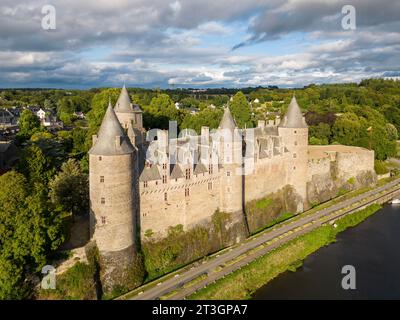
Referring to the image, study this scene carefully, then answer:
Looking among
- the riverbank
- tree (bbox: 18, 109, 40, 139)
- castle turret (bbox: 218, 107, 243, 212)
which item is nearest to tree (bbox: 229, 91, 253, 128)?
the riverbank

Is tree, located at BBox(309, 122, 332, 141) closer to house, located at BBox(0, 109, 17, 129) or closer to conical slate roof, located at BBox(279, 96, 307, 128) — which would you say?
conical slate roof, located at BBox(279, 96, 307, 128)

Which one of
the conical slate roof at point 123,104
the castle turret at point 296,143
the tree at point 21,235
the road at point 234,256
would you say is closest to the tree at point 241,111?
the castle turret at point 296,143

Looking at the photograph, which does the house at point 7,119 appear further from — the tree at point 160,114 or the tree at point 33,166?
the tree at point 33,166

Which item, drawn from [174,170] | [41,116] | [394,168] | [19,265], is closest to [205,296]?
[174,170]

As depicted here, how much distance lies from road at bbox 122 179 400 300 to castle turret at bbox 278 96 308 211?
12.5 feet

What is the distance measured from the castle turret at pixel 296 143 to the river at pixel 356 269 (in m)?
6.84

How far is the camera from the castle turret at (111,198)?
24.8 meters

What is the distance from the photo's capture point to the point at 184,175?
2953 centimetres

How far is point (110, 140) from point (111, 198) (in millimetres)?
3658

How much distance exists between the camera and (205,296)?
24.8 m

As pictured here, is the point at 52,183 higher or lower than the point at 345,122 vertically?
lower

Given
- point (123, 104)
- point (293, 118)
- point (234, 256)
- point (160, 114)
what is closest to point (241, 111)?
point (160, 114)
